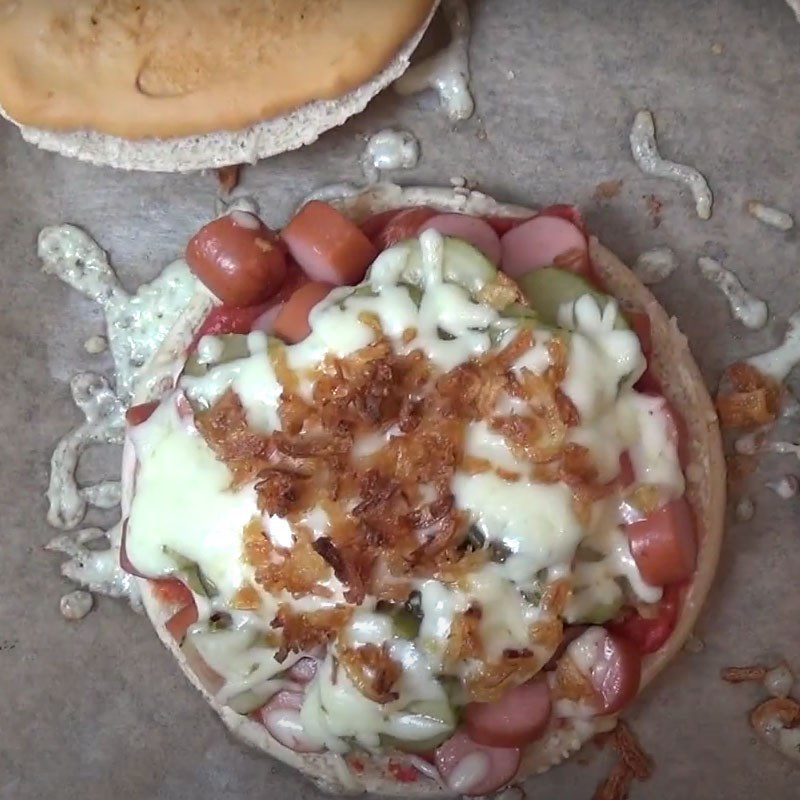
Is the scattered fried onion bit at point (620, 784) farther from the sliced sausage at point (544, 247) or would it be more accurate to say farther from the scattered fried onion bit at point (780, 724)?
the sliced sausage at point (544, 247)

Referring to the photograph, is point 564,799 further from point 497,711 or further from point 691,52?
point 691,52

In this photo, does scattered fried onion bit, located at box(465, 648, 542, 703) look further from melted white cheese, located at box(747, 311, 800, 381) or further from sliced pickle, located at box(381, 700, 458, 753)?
melted white cheese, located at box(747, 311, 800, 381)

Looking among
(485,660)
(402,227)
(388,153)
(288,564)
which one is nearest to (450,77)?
(388,153)

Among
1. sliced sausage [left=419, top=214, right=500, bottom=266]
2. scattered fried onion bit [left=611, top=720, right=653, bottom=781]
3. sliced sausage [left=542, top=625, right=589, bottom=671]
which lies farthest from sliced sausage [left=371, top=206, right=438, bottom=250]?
scattered fried onion bit [left=611, top=720, right=653, bottom=781]

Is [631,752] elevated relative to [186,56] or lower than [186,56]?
lower

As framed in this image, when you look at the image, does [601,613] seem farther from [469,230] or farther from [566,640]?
[469,230]

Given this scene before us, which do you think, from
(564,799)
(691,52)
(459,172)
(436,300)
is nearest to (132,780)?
(564,799)
